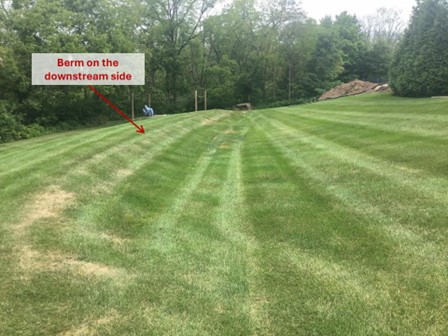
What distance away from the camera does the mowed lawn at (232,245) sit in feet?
13.7

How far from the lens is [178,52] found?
53.7 meters

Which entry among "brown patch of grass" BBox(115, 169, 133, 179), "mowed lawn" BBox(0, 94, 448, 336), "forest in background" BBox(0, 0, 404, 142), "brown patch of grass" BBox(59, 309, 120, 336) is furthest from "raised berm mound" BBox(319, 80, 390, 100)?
"brown patch of grass" BBox(59, 309, 120, 336)

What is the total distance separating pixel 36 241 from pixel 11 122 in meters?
26.6

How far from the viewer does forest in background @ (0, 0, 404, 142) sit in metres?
33.3

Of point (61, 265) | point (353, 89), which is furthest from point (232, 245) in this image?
point (353, 89)

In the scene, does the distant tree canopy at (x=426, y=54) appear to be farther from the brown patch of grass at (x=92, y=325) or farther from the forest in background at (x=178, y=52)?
the brown patch of grass at (x=92, y=325)

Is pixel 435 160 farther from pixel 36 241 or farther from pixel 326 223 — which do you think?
pixel 36 241

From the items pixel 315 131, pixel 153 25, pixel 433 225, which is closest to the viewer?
pixel 433 225

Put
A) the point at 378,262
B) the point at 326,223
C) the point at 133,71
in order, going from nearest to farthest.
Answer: the point at 378,262, the point at 326,223, the point at 133,71

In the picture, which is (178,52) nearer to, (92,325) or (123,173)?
(123,173)

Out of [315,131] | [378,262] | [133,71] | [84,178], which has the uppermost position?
[133,71]

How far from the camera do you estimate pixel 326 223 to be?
6.67 metres

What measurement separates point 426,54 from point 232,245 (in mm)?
30141

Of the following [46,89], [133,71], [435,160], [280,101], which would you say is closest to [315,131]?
[435,160]
